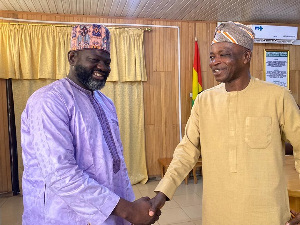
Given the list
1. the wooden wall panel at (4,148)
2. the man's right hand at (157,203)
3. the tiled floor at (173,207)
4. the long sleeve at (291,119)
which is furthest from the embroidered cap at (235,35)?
the wooden wall panel at (4,148)

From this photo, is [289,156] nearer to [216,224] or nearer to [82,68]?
[216,224]

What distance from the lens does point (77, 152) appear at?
1.40m

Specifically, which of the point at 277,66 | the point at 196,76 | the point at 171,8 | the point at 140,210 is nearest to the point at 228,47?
the point at 140,210

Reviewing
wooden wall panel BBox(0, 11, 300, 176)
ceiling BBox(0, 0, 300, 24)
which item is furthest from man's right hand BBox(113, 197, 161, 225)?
wooden wall panel BBox(0, 11, 300, 176)

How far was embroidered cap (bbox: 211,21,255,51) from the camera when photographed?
1.48 meters

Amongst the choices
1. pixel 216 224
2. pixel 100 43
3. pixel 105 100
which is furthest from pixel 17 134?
pixel 216 224

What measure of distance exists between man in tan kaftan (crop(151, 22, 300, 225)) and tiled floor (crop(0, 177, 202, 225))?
1.91 metres

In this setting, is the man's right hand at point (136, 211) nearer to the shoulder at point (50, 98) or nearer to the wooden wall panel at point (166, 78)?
the shoulder at point (50, 98)

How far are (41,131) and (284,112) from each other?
3.94ft

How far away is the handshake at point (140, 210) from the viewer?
4.41 ft

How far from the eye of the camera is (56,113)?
132 centimetres

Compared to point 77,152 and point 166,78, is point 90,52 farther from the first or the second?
point 166,78

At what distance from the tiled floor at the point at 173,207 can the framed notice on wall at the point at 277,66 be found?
8.54ft

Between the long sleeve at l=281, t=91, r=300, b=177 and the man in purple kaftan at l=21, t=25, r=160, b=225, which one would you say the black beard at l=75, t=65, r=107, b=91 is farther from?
the long sleeve at l=281, t=91, r=300, b=177
